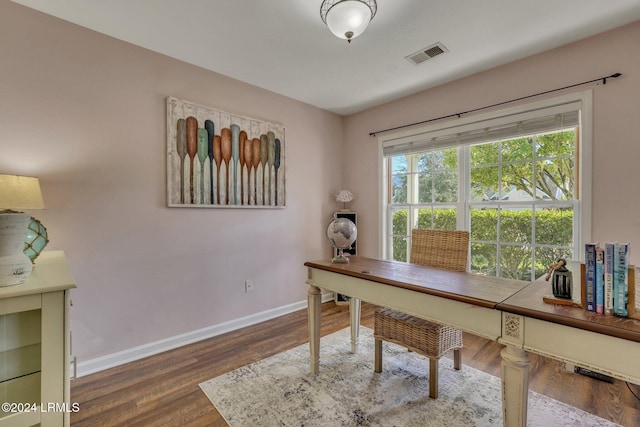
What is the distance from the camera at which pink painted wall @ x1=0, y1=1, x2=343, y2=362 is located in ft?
6.18

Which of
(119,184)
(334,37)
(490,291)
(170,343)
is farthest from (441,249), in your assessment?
(119,184)

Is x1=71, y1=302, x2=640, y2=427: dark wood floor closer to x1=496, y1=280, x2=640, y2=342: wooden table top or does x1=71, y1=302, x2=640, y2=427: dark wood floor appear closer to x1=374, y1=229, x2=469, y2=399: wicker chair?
x1=374, y1=229, x2=469, y2=399: wicker chair

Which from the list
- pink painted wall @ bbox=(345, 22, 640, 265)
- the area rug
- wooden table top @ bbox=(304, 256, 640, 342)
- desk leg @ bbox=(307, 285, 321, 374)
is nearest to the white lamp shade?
pink painted wall @ bbox=(345, 22, 640, 265)

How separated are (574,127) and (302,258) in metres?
2.85

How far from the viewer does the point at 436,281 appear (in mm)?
1547

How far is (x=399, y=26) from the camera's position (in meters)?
2.01

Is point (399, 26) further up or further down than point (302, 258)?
further up

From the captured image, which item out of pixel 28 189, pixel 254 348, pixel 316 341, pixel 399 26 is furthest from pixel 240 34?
pixel 254 348

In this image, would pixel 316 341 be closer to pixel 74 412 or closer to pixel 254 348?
pixel 254 348

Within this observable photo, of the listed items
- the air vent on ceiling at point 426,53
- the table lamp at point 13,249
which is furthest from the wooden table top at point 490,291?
the air vent on ceiling at point 426,53

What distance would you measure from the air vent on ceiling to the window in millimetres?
770

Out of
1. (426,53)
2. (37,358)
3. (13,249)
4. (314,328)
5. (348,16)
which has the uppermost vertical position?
(426,53)

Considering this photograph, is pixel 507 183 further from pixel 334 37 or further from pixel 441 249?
pixel 334 37

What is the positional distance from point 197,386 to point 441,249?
1965mm
